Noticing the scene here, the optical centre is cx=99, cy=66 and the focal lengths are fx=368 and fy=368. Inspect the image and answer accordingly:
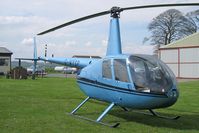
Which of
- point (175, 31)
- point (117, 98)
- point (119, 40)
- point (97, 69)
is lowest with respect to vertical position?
point (117, 98)

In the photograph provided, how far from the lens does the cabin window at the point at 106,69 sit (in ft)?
35.4

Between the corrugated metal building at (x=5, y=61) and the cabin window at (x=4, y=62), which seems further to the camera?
the cabin window at (x=4, y=62)

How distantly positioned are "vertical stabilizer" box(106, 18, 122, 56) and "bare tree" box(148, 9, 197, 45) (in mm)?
62662

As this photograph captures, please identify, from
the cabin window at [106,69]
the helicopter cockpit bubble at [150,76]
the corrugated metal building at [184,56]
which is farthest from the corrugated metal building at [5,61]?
the helicopter cockpit bubble at [150,76]

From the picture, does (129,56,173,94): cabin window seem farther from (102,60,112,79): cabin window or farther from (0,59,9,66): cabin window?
(0,59,9,66): cabin window

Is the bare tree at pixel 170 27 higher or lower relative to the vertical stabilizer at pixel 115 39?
higher

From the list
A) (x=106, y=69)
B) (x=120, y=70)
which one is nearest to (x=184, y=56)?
(x=106, y=69)

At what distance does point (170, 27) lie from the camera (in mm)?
74250

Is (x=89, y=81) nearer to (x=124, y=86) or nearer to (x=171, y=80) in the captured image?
(x=124, y=86)

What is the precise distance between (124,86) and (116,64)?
0.79 m

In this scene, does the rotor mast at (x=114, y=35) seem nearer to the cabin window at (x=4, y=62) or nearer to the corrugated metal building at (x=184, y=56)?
the corrugated metal building at (x=184, y=56)

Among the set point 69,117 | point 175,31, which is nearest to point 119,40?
point 69,117

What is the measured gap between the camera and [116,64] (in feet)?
34.5

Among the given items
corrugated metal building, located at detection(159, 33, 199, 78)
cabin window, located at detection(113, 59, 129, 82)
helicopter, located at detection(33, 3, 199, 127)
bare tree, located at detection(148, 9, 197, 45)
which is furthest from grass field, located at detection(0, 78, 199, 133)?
bare tree, located at detection(148, 9, 197, 45)
